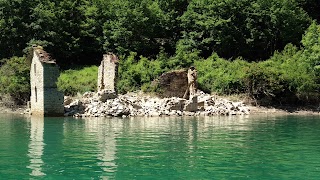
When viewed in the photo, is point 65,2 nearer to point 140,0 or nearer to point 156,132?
point 140,0

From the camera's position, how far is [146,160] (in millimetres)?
14305

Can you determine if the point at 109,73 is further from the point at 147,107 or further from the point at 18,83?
the point at 18,83

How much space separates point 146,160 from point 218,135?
731 cm

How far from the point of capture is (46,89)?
33438mm

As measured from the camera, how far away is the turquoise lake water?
12.4m

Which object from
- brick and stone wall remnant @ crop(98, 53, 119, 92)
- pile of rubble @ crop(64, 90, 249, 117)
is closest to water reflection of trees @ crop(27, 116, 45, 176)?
pile of rubble @ crop(64, 90, 249, 117)

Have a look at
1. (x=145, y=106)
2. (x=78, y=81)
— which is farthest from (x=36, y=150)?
(x=78, y=81)

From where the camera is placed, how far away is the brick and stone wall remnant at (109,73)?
3775 centimetres

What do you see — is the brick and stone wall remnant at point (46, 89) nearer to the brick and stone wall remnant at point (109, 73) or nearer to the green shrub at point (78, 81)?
the green shrub at point (78, 81)

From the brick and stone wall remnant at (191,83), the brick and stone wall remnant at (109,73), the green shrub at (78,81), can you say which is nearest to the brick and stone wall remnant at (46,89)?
the green shrub at (78,81)

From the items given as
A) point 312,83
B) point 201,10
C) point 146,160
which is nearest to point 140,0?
point 201,10

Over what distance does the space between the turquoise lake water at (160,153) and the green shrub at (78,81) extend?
17.1 meters

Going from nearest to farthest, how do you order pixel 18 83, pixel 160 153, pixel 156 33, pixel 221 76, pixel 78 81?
pixel 160 153, pixel 18 83, pixel 221 76, pixel 78 81, pixel 156 33

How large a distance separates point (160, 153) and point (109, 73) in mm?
23145
